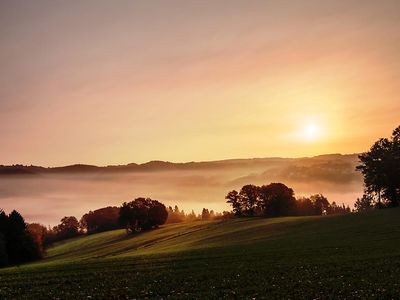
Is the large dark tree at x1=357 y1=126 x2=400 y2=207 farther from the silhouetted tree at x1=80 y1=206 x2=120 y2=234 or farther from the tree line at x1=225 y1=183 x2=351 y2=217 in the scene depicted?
the silhouetted tree at x1=80 y1=206 x2=120 y2=234

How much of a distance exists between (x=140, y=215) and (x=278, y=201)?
44.3m

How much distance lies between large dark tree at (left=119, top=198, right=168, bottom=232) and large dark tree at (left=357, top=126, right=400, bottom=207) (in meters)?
67.7

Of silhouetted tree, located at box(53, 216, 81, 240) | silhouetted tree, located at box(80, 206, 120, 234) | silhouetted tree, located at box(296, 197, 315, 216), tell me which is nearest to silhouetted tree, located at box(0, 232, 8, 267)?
silhouetted tree, located at box(296, 197, 315, 216)

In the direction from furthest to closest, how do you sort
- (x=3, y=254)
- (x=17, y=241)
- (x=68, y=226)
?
(x=68, y=226) → (x=17, y=241) → (x=3, y=254)

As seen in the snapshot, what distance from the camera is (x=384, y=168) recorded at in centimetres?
10331

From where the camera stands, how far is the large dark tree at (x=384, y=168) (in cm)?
10256

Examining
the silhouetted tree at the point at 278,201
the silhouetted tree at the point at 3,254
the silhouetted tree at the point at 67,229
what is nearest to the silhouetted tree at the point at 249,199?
the silhouetted tree at the point at 278,201

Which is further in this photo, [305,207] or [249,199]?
[305,207]

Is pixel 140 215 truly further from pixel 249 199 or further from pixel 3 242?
pixel 3 242

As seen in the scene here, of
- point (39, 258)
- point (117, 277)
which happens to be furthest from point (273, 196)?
point (117, 277)

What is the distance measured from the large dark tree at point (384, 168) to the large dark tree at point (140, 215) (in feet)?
222

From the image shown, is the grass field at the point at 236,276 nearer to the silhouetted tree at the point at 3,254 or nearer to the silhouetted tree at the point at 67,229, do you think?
the silhouetted tree at the point at 3,254

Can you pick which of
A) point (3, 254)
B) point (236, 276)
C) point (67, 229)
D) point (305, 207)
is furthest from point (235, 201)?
point (236, 276)

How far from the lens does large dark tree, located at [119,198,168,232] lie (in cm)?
14201
